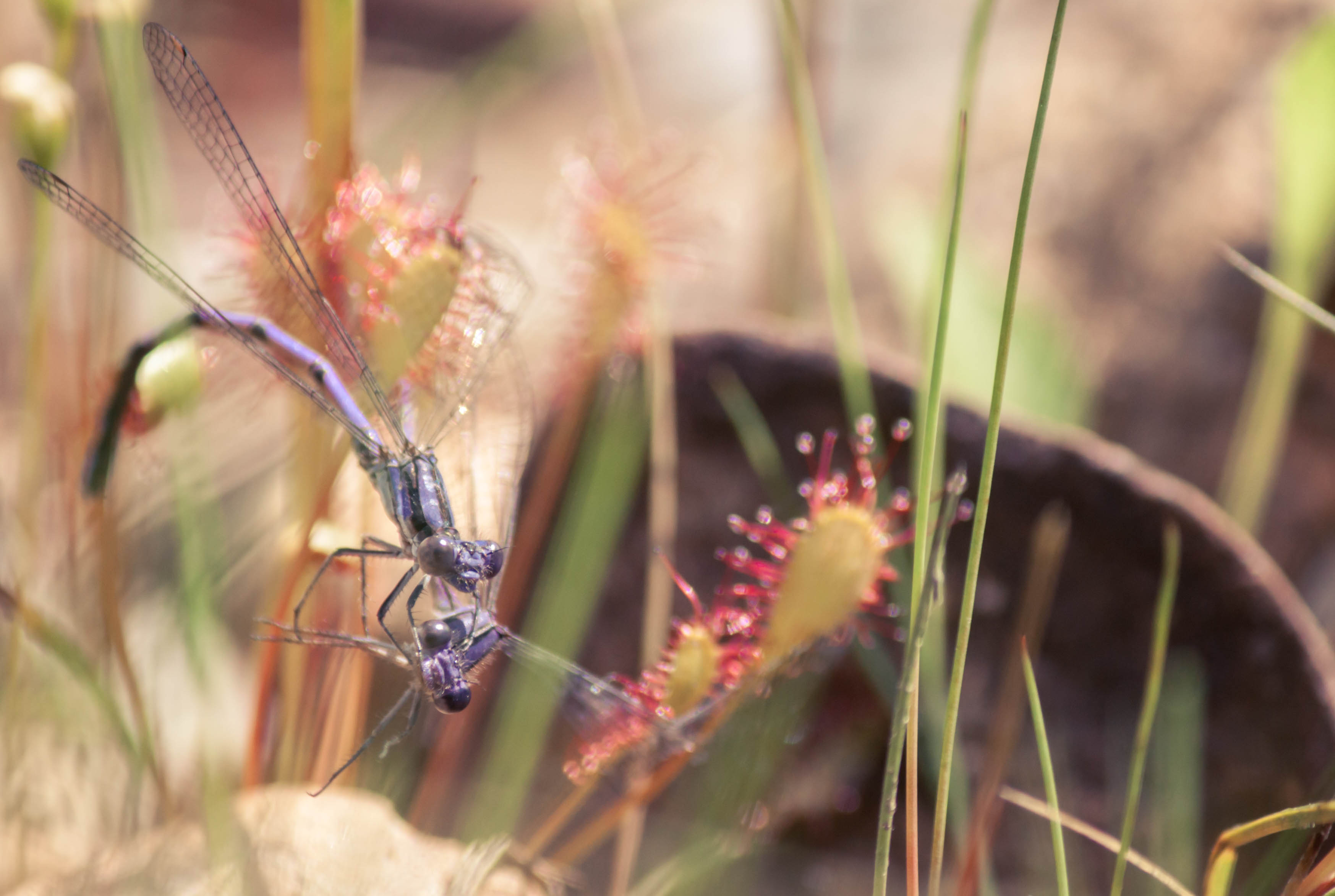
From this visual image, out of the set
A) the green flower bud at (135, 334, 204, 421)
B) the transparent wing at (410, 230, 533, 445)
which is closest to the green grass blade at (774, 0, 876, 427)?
the transparent wing at (410, 230, 533, 445)

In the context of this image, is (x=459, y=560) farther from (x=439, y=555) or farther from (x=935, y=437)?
(x=935, y=437)

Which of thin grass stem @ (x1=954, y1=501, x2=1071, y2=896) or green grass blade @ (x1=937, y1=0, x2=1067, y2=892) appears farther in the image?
thin grass stem @ (x1=954, y1=501, x2=1071, y2=896)

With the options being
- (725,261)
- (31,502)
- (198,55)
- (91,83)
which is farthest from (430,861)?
(198,55)

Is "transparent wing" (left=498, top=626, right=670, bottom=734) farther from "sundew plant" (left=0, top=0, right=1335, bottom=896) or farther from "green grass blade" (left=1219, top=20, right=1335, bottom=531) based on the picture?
"green grass blade" (left=1219, top=20, right=1335, bottom=531)

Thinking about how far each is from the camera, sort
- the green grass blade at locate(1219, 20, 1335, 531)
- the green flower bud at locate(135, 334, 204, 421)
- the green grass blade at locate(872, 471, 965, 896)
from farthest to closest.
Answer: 1. the green grass blade at locate(1219, 20, 1335, 531)
2. the green flower bud at locate(135, 334, 204, 421)
3. the green grass blade at locate(872, 471, 965, 896)

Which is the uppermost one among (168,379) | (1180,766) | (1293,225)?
(1293,225)

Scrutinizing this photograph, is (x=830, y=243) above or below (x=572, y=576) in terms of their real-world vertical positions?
above

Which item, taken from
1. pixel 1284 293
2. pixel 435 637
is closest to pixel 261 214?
pixel 435 637
